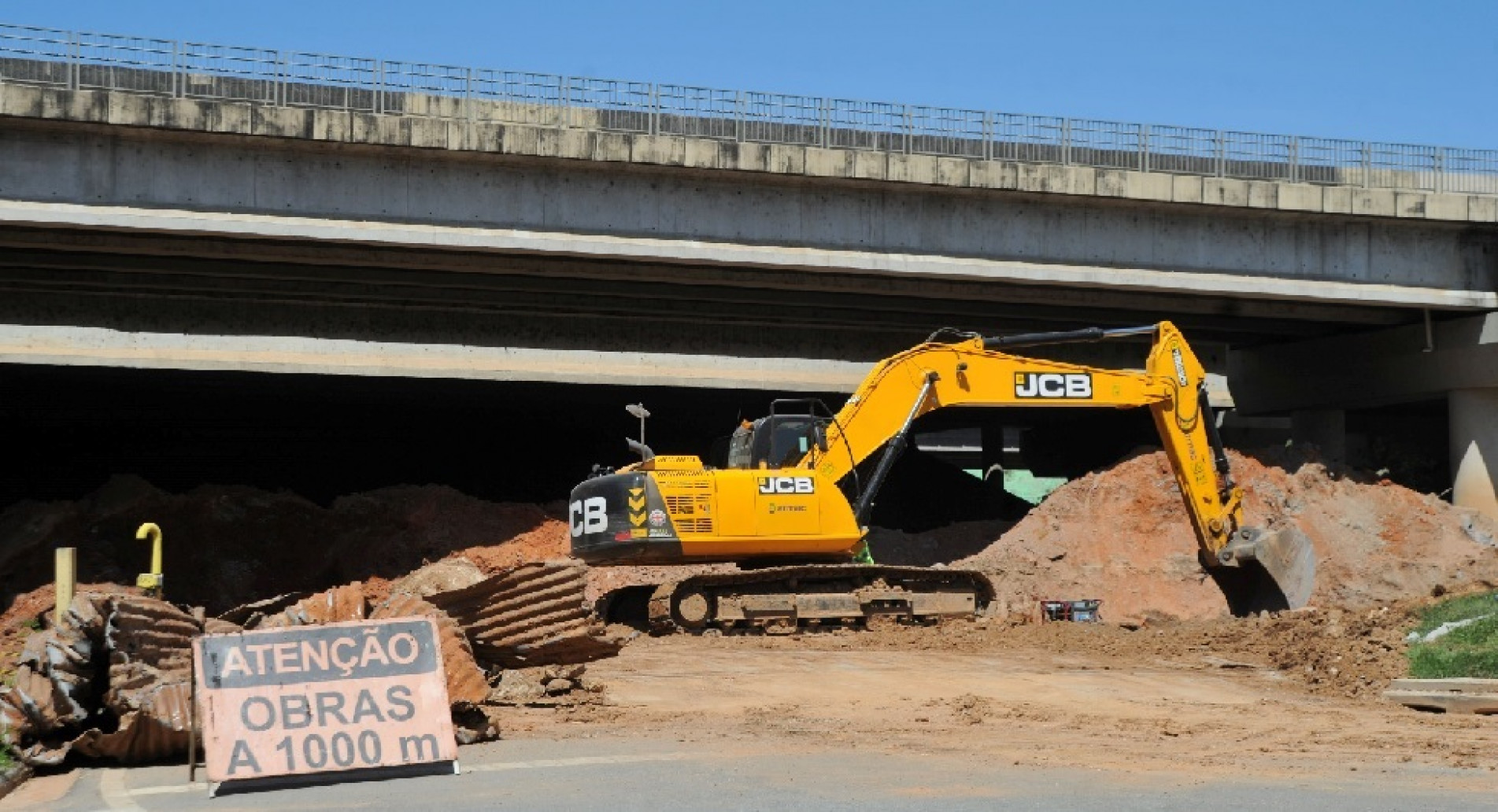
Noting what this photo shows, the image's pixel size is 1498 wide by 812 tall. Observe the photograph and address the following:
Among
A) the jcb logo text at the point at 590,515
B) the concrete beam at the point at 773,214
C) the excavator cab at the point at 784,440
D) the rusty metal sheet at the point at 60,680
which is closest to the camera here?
the rusty metal sheet at the point at 60,680

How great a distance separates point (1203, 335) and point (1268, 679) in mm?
17287

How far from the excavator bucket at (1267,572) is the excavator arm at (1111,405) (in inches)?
0.7

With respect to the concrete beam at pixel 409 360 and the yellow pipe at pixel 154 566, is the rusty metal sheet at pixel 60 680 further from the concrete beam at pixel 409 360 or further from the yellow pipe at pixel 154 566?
the concrete beam at pixel 409 360

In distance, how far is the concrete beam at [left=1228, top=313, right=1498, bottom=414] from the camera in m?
33.3

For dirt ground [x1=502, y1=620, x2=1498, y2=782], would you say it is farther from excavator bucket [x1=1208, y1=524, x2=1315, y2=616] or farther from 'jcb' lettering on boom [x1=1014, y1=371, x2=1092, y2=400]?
'jcb' lettering on boom [x1=1014, y1=371, x2=1092, y2=400]

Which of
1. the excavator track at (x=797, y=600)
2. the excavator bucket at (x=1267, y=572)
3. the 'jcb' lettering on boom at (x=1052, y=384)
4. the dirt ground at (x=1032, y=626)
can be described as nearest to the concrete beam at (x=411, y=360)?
the dirt ground at (x=1032, y=626)

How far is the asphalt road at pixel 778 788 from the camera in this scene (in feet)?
34.3

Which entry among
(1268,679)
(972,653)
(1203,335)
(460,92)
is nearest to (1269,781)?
(1268,679)

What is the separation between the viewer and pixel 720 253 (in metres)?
28.2

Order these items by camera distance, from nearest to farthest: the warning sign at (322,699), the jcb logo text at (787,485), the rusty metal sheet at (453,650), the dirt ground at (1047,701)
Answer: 1. the warning sign at (322,699)
2. the dirt ground at (1047,701)
3. the rusty metal sheet at (453,650)
4. the jcb logo text at (787,485)

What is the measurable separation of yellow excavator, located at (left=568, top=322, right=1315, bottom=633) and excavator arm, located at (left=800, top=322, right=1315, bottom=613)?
0.07ft

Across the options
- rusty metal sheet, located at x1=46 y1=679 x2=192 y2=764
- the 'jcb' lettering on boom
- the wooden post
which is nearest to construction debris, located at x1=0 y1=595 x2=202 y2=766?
rusty metal sheet, located at x1=46 y1=679 x2=192 y2=764

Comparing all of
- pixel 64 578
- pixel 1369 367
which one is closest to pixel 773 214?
pixel 1369 367

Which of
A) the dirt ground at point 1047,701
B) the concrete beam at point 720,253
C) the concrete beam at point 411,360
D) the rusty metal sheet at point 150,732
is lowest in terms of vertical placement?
the dirt ground at point 1047,701
